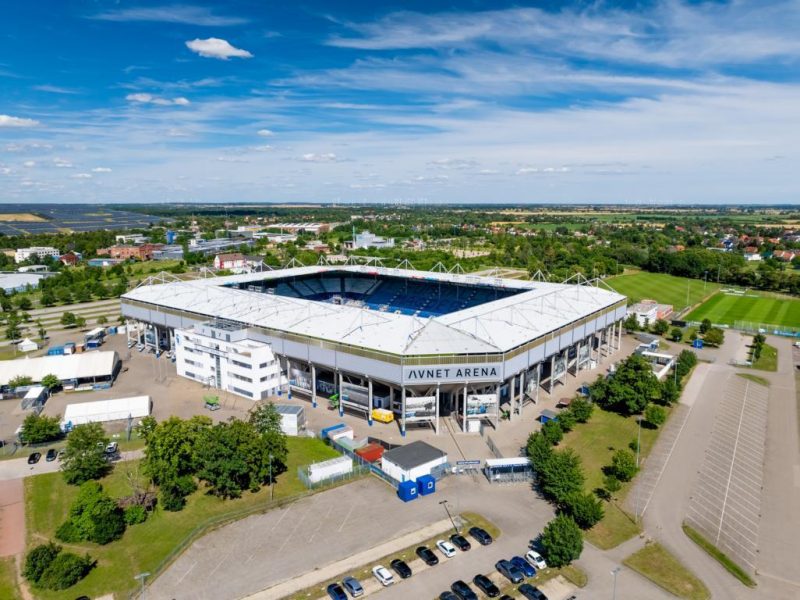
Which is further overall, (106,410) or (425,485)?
(106,410)

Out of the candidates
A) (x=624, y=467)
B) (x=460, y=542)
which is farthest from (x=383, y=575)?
(x=624, y=467)

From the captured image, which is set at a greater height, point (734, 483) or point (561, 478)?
point (561, 478)

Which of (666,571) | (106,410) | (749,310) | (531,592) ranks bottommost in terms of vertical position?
(749,310)

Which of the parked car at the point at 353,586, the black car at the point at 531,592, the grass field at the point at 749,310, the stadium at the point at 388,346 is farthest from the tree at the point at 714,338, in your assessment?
the parked car at the point at 353,586

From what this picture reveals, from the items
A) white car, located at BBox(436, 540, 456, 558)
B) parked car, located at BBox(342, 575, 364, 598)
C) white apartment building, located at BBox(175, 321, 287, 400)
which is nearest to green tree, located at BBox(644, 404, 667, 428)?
white car, located at BBox(436, 540, 456, 558)

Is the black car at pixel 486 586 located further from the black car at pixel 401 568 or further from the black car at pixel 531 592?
the black car at pixel 401 568

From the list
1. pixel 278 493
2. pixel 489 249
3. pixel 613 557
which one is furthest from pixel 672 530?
pixel 489 249

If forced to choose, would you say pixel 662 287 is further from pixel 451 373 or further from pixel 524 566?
pixel 524 566

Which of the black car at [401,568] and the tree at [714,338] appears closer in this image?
the black car at [401,568]
